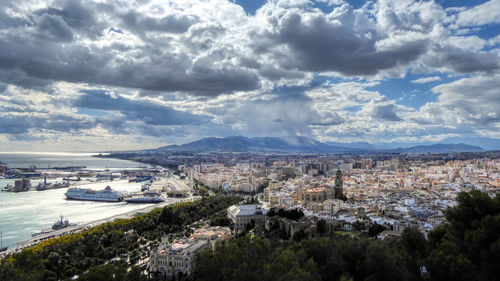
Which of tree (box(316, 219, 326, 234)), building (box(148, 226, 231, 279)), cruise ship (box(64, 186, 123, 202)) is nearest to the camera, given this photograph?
building (box(148, 226, 231, 279))

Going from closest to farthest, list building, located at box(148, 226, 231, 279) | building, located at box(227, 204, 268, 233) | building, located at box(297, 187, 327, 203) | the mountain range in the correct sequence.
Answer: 1. building, located at box(148, 226, 231, 279)
2. building, located at box(227, 204, 268, 233)
3. building, located at box(297, 187, 327, 203)
4. the mountain range

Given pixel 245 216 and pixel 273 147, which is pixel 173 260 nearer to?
pixel 245 216

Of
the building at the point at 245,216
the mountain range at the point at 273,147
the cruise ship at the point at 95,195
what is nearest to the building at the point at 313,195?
the building at the point at 245,216

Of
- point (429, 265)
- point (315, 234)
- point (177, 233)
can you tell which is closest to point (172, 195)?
point (177, 233)

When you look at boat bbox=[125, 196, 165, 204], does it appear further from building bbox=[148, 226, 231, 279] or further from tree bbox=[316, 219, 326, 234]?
tree bbox=[316, 219, 326, 234]

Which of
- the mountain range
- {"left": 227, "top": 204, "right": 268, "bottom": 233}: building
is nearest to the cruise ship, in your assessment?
{"left": 227, "top": 204, "right": 268, "bottom": 233}: building

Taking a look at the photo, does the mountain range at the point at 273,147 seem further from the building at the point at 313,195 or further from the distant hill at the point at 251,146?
the building at the point at 313,195

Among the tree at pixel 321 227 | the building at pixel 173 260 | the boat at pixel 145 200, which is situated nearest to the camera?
the building at pixel 173 260

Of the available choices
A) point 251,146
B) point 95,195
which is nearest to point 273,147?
point 251,146

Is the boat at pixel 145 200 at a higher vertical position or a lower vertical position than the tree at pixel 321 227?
lower

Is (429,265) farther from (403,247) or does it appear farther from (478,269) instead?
(403,247)

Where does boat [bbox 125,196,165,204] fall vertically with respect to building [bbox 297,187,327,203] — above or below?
below

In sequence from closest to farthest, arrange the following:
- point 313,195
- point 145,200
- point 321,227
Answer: point 321,227
point 313,195
point 145,200
